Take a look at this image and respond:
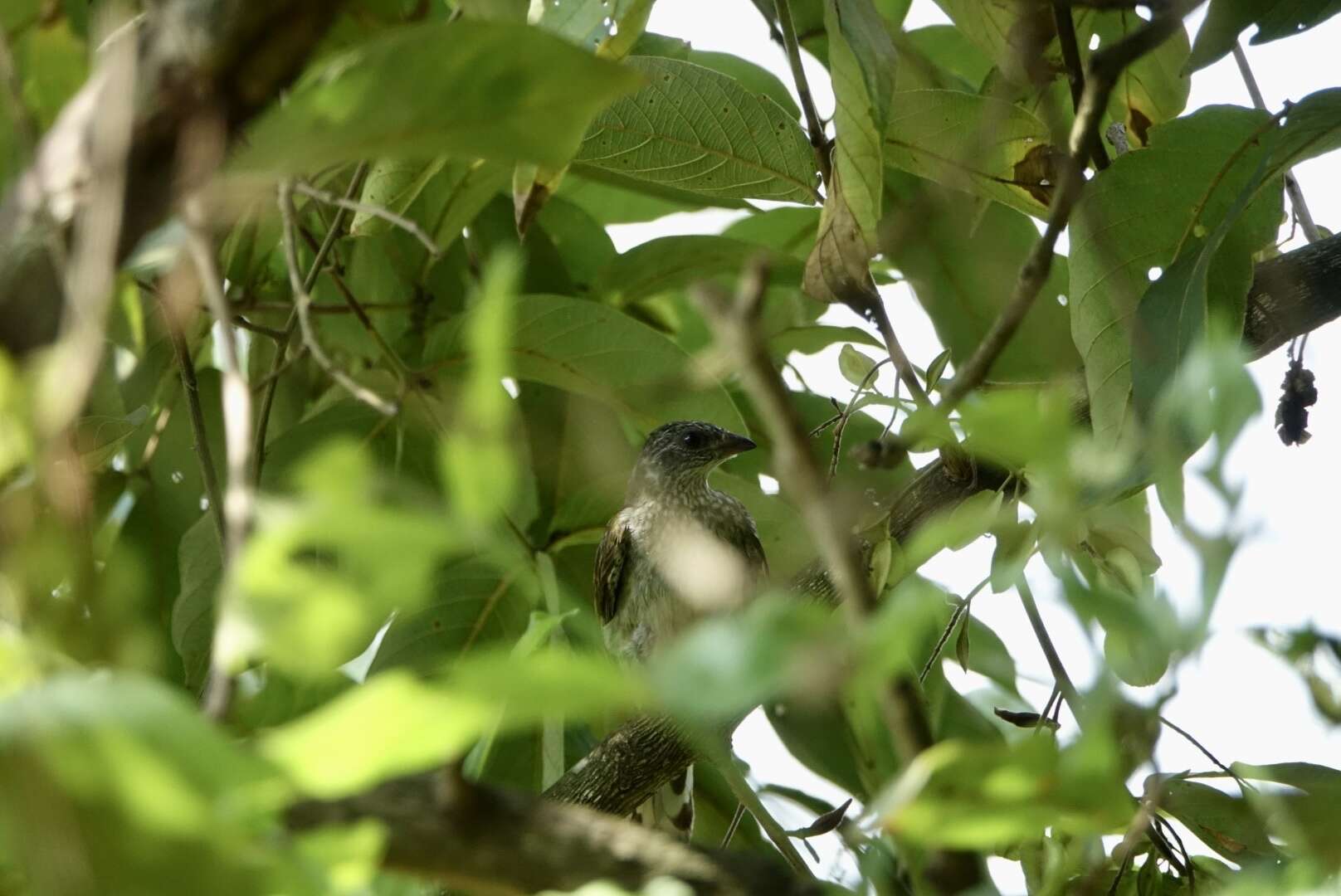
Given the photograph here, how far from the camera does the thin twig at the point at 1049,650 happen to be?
230 centimetres

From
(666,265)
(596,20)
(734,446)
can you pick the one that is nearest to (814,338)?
(666,265)

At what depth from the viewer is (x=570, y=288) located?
13.0 ft

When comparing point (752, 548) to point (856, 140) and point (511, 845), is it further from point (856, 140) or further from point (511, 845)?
point (511, 845)

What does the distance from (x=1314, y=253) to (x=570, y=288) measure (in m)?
1.97

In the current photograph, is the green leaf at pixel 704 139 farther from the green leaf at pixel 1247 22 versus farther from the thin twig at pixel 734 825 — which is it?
the thin twig at pixel 734 825

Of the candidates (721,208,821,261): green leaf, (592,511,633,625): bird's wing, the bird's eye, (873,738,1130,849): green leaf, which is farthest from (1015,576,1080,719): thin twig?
the bird's eye

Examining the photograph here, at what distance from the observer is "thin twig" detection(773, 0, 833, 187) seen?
2709 millimetres

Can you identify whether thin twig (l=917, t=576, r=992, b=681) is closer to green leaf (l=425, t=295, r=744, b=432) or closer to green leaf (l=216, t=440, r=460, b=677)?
green leaf (l=425, t=295, r=744, b=432)

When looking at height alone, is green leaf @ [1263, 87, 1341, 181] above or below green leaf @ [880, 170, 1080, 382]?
above

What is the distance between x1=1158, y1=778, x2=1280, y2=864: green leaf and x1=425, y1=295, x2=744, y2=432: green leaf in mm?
1336

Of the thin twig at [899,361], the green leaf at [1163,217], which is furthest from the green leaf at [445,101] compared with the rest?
the green leaf at [1163,217]

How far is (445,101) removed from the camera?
47.8 inches

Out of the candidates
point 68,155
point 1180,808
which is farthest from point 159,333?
point 1180,808

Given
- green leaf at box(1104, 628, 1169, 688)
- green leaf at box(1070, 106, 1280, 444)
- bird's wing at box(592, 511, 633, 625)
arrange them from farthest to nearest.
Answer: bird's wing at box(592, 511, 633, 625), green leaf at box(1070, 106, 1280, 444), green leaf at box(1104, 628, 1169, 688)
